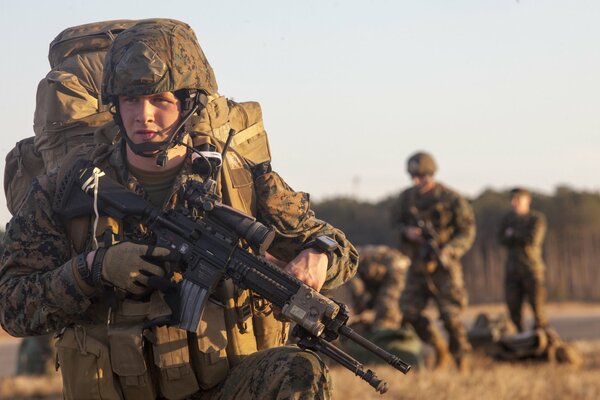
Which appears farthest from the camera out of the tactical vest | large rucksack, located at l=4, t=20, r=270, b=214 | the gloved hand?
large rucksack, located at l=4, t=20, r=270, b=214

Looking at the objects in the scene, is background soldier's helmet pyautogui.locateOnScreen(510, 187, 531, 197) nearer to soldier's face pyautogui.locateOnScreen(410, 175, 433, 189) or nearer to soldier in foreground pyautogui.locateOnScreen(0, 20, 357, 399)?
soldier's face pyautogui.locateOnScreen(410, 175, 433, 189)

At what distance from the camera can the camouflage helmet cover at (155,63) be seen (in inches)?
180

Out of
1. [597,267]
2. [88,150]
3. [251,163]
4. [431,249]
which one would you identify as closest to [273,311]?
[251,163]

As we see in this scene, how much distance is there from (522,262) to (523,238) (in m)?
0.33

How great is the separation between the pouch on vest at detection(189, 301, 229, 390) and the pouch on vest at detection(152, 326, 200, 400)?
0.04 m

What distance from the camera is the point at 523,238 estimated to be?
15586mm

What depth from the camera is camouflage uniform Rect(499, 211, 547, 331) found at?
15414 millimetres

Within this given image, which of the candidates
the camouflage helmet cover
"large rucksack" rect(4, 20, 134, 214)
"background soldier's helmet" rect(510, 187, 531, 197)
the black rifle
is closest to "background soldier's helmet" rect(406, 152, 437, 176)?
"background soldier's helmet" rect(510, 187, 531, 197)

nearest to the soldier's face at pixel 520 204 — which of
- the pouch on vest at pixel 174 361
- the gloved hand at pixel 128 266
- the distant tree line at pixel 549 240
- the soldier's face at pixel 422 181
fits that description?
the soldier's face at pixel 422 181

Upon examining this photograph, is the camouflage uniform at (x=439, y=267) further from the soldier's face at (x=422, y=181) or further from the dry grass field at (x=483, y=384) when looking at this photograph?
the dry grass field at (x=483, y=384)

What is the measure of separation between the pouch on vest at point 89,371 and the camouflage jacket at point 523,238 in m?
11.5

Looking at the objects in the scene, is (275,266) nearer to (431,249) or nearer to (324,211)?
(431,249)

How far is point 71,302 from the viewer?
173 inches

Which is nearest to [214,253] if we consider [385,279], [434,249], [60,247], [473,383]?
[60,247]
